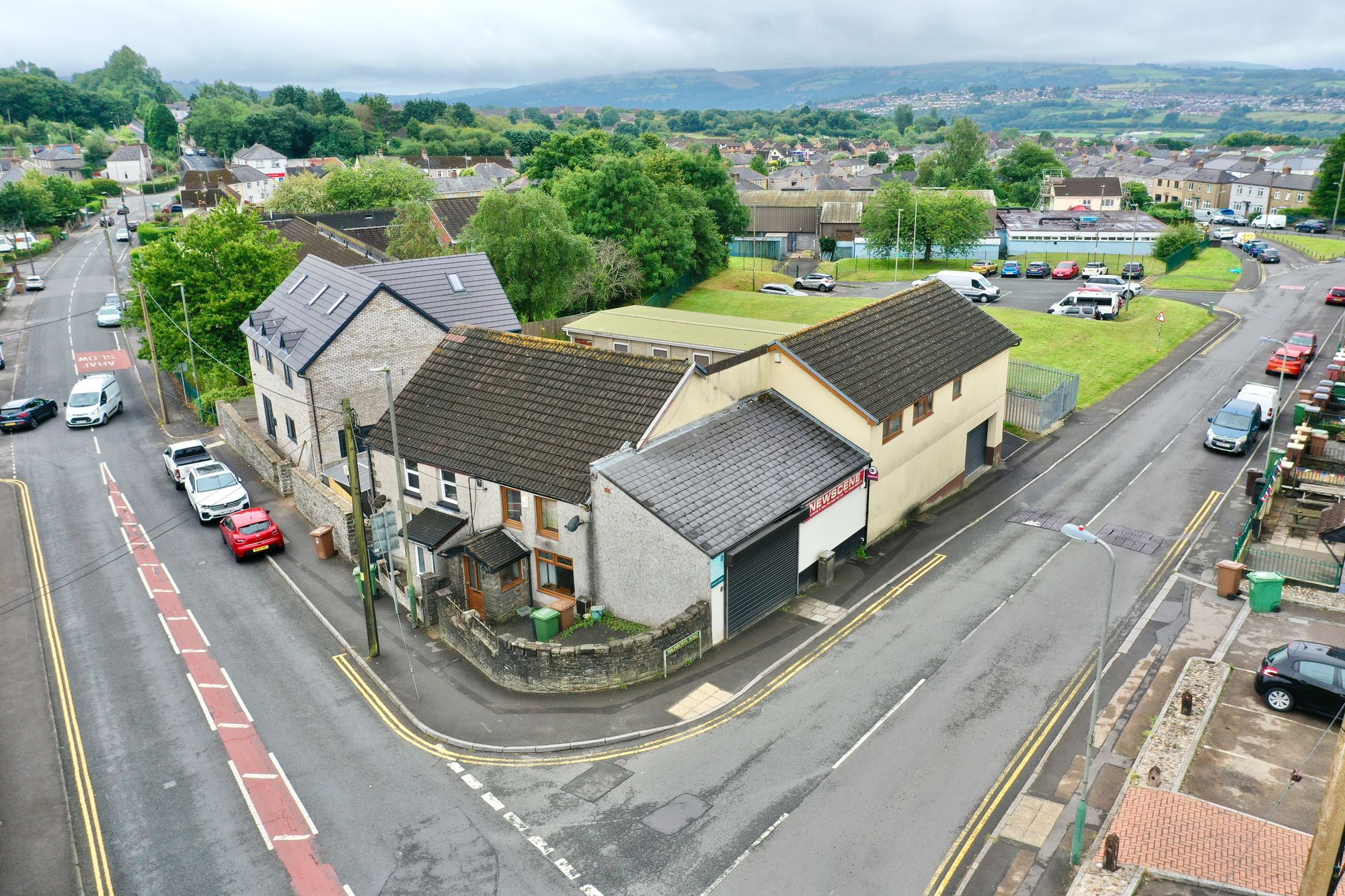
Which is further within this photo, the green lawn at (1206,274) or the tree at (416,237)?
the green lawn at (1206,274)

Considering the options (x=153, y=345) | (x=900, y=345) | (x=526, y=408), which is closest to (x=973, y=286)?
(x=900, y=345)

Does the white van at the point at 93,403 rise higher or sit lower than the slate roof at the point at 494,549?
lower

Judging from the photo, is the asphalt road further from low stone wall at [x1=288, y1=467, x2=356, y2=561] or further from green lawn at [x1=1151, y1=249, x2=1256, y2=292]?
green lawn at [x1=1151, y1=249, x2=1256, y2=292]

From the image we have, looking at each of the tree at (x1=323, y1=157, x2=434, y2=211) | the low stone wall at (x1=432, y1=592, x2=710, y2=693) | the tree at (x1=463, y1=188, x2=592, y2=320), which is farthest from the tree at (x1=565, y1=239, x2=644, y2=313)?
the low stone wall at (x1=432, y1=592, x2=710, y2=693)

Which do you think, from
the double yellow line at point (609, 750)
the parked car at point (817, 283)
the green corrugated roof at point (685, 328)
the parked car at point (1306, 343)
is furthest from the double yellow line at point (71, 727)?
the parked car at point (817, 283)

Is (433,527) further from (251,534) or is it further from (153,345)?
(153,345)

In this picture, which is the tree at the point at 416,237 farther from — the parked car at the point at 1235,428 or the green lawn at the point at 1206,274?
the green lawn at the point at 1206,274
